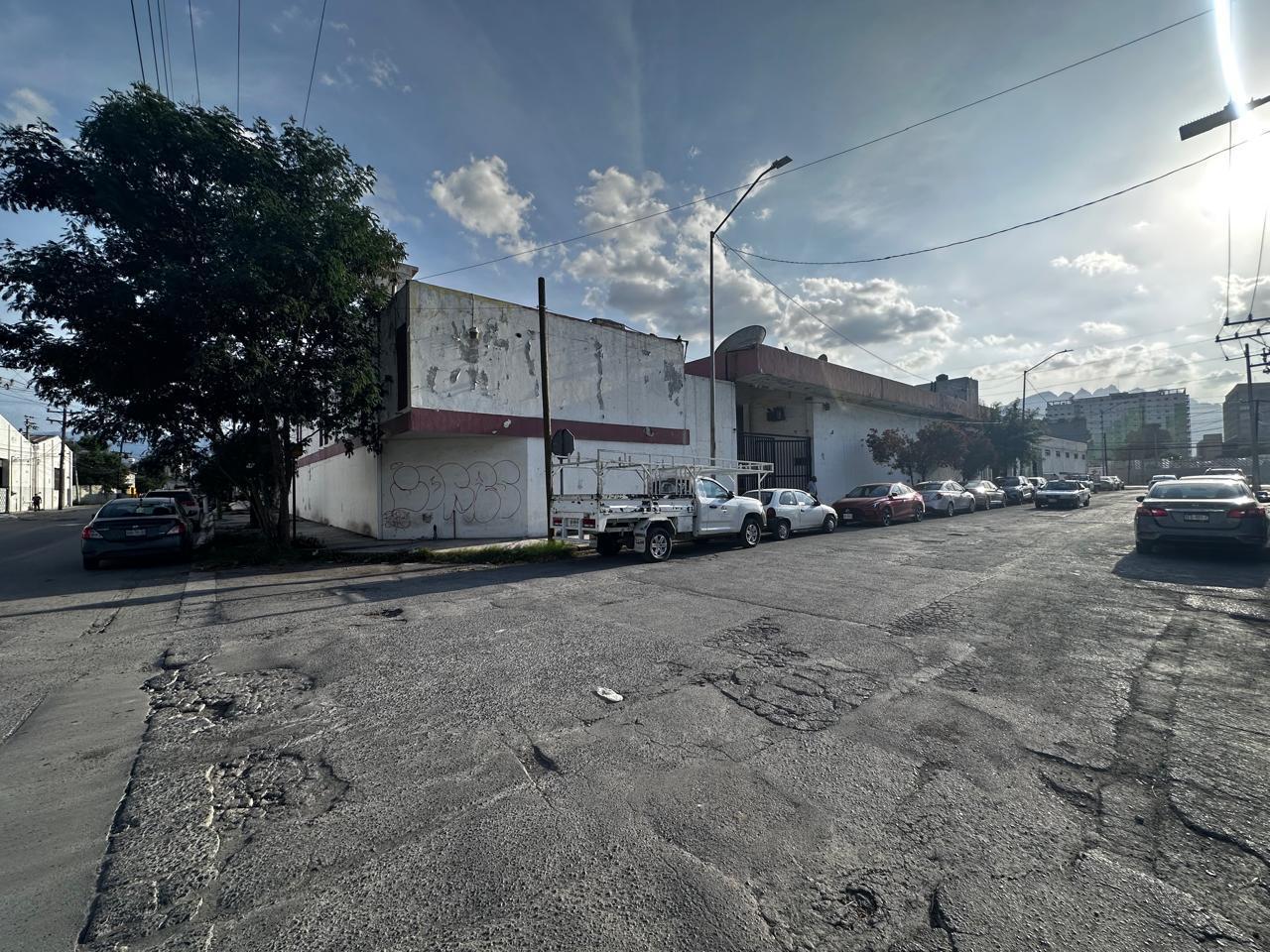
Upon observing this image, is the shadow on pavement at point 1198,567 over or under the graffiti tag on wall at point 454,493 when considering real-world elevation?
under

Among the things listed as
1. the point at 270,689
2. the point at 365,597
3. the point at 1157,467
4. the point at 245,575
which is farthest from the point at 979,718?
the point at 1157,467

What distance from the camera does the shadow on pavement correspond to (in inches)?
359

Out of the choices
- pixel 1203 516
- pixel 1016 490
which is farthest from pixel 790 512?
pixel 1016 490

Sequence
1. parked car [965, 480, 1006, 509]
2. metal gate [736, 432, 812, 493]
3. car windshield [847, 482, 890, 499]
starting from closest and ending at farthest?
car windshield [847, 482, 890, 499], metal gate [736, 432, 812, 493], parked car [965, 480, 1006, 509]

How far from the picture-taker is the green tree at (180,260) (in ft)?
37.1

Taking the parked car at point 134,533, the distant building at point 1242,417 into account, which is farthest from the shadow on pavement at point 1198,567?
the distant building at point 1242,417

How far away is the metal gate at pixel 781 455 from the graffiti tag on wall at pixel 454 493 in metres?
11.8

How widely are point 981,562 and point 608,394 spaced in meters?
12.3

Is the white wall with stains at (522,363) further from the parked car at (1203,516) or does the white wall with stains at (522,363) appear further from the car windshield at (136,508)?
the parked car at (1203,516)

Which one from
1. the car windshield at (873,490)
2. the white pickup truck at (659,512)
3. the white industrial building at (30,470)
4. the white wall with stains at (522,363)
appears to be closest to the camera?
the white pickup truck at (659,512)

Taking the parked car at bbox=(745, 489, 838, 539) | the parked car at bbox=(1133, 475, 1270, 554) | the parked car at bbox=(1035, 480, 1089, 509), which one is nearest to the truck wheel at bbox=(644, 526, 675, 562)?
the parked car at bbox=(745, 489, 838, 539)

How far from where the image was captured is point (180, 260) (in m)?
12.1

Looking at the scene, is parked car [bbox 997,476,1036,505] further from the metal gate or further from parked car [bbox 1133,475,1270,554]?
parked car [bbox 1133,475,1270,554]

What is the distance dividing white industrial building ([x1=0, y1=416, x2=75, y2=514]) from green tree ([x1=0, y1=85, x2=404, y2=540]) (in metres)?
53.4
